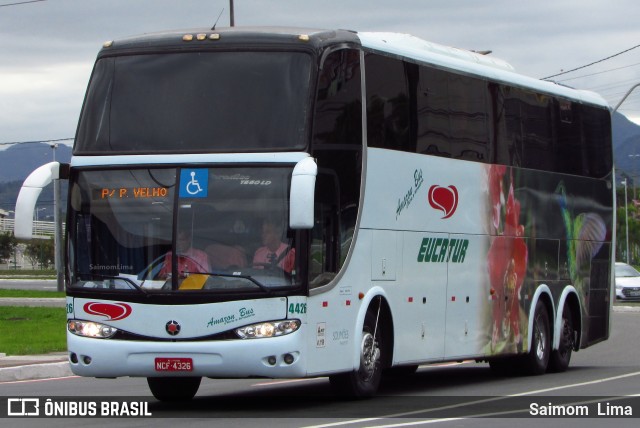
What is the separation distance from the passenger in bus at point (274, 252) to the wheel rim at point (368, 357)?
5.89ft

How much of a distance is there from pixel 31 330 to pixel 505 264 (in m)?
15.6

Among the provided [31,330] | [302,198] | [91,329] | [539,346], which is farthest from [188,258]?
[31,330]

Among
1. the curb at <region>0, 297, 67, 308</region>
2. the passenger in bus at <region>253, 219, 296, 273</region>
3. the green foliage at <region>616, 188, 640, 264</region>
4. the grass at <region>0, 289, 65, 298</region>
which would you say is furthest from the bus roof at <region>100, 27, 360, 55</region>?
the green foliage at <region>616, 188, 640, 264</region>

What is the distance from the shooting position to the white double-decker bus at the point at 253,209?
44.7ft

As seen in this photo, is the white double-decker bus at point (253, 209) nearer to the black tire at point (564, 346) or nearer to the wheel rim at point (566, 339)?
the black tire at point (564, 346)

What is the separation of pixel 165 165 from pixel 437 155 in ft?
14.4

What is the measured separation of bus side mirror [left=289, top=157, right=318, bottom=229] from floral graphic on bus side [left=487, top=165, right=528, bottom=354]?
618 centimetres

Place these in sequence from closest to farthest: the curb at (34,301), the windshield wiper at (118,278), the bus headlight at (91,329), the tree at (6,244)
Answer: the windshield wiper at (118,278)
the bus headlight at (91,329)
the curb at (34,301)
the tree at (6,244)

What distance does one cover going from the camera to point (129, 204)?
46.2 feet

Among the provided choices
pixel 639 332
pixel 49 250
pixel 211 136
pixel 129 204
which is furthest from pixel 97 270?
pixel 49 250

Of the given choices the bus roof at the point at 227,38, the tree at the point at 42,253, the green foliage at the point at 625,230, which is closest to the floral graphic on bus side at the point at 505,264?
the bus roof at the point at 227,38

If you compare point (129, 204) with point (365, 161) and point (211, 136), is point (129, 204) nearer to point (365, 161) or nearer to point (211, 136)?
point (211, 136)

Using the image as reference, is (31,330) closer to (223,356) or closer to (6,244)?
(223,356)

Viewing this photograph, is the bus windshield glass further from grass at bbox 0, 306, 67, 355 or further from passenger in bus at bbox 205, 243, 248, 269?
grass at bbox 0, 306, 67, 355
